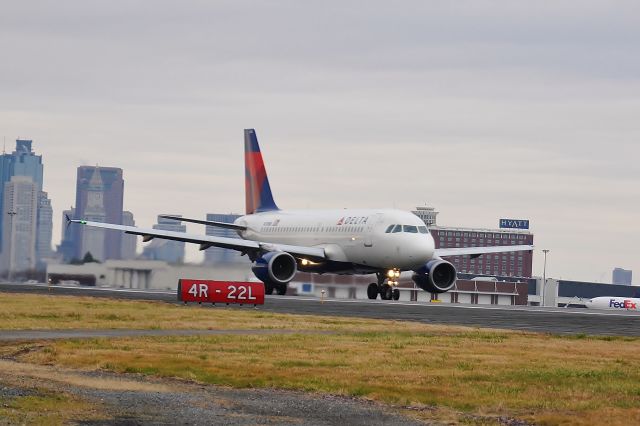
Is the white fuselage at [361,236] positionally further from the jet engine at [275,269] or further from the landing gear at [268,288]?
the landing gear at [268,288]

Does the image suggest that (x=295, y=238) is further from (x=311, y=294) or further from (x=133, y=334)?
(x=133, y=334)

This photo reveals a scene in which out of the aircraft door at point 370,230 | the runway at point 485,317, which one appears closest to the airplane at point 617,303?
the aircraft door at point 370,230

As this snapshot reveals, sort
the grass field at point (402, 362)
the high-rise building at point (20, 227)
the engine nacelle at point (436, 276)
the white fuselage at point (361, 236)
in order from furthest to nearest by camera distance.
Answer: the high-rise building at point (20, 227), the engine nacelle at point (436, 276), the white fuselage at point (361, 236), the grass field at point (402, 362)

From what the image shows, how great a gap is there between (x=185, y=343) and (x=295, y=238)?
48172 mm

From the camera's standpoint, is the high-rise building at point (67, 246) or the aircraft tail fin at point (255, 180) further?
the aircraft tail fin at point (255, 180)

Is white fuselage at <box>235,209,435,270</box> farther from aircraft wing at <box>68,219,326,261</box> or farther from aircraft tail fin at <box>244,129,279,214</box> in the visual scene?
aircraft tail fin at <box>244,129,279,214</box>

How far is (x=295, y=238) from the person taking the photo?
83438mm

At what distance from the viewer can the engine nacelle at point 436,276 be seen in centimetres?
7694

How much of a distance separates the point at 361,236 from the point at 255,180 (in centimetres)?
1928

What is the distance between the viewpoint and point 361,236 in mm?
76500

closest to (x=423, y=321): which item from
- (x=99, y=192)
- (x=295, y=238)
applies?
(x=295, y=238)

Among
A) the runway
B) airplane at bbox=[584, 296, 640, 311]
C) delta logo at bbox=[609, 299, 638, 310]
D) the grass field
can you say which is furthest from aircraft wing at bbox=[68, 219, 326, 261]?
delta logo at bbox=[609, 299, 638, 310]

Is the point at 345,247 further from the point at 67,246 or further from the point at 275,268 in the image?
the point at 67,246

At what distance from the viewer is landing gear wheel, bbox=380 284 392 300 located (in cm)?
7769
